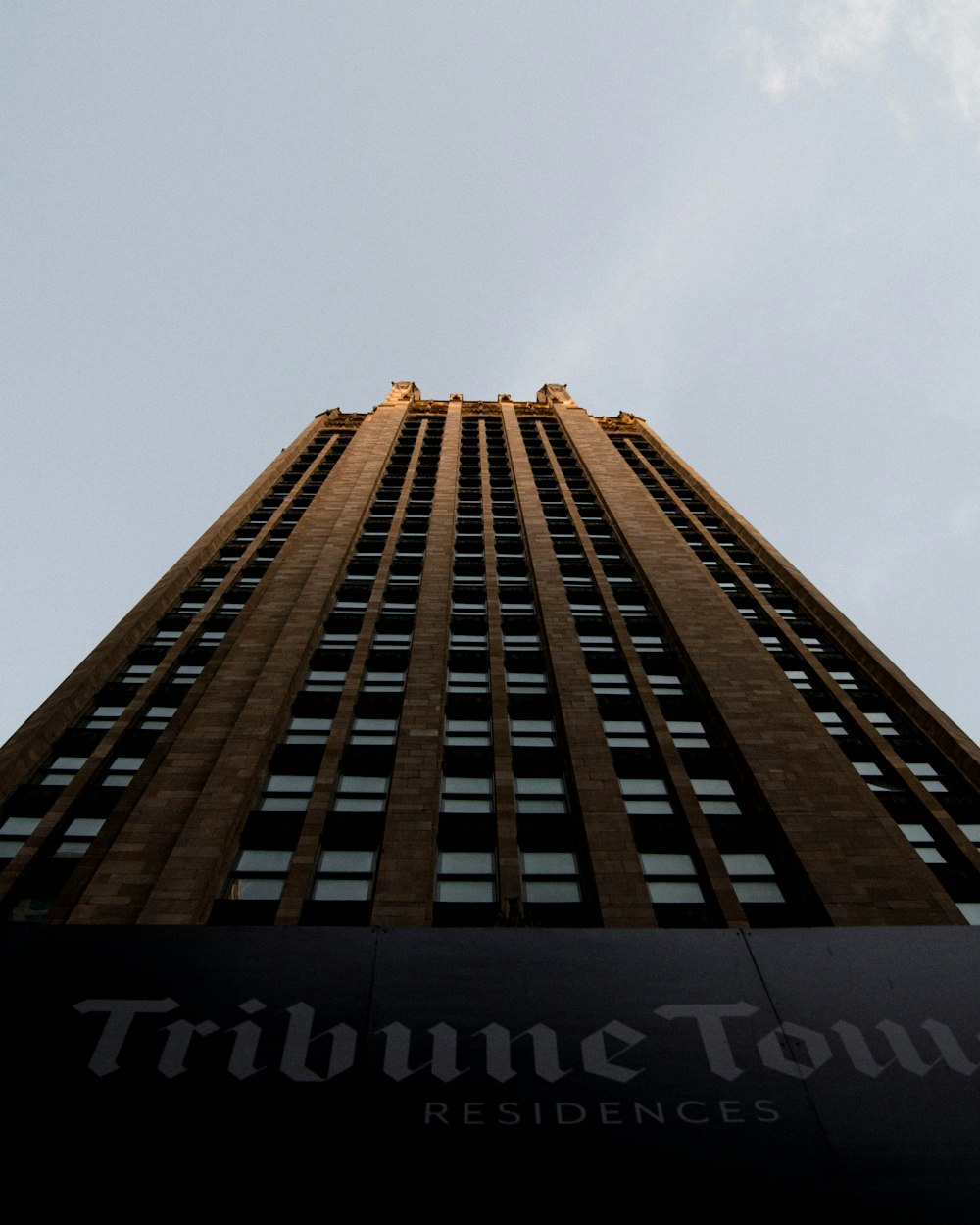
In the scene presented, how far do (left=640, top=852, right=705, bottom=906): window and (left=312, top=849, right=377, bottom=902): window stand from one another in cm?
563

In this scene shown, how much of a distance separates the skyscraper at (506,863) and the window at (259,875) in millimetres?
59

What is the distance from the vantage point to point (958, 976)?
12.1 metres

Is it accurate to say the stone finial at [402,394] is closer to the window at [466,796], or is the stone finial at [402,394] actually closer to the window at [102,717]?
the window at [102,717]

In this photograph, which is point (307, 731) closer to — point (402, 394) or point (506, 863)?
point (506, 863)

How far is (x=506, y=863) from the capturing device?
738 inches

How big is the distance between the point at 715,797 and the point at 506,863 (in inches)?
242

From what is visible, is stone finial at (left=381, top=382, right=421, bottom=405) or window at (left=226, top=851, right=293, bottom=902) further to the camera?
stone finial at (left=381, top=382, right=421, bottom=405)

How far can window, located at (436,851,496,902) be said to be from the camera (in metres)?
18.5

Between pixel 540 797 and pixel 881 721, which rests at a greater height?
pixel 881 721

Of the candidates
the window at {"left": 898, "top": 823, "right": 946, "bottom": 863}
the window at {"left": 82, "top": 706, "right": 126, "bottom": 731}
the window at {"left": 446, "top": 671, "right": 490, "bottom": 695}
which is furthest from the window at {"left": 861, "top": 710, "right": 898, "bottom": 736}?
the window at {"left": 82, "top": 706, "right": 126, "bottom": 731}


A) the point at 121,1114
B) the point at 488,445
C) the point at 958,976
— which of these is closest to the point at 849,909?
the point at 958,976

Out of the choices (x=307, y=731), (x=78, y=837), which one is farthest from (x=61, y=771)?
(x=307, y=731)

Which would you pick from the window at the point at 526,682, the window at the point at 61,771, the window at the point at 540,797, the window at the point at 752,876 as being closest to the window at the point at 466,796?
the window at the point at 540,797

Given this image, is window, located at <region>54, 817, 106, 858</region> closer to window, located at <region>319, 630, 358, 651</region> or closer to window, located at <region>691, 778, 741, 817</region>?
window, located at <region>319, 630, 358, 651</region>
